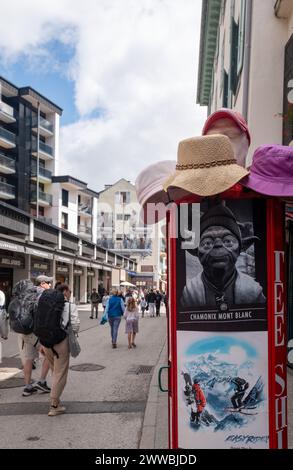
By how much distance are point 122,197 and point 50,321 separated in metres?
67.1

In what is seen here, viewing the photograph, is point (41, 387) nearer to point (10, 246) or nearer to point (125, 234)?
point (10, 246)

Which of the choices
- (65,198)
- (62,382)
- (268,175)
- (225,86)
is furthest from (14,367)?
(65,198)

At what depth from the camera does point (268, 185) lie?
3.30m

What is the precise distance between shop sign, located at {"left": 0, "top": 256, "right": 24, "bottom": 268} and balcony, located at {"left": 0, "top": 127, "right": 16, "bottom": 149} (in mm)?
22839

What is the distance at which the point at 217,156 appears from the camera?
3424 mm

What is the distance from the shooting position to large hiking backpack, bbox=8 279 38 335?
803cm

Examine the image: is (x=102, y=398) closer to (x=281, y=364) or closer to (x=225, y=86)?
(x=281, y=364)

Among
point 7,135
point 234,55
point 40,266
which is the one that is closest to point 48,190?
point 7,135

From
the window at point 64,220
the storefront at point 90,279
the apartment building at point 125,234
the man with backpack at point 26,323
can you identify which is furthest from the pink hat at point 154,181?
the apartment building at point 125,234

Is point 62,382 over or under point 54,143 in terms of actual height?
under

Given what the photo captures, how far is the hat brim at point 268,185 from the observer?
10.7 ft

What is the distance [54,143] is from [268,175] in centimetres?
5487

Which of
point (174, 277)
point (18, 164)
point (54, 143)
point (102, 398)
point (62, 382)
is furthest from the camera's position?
point (54, 143)
